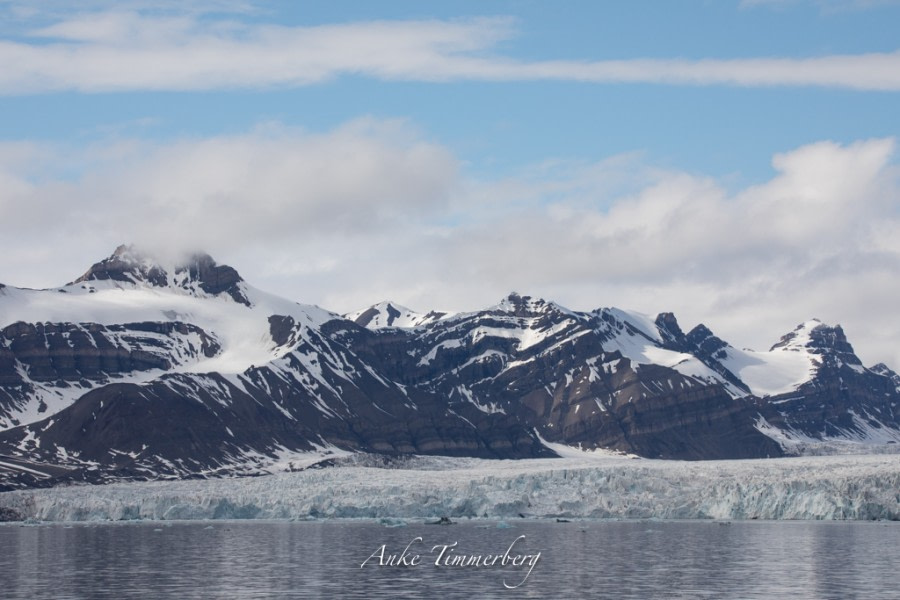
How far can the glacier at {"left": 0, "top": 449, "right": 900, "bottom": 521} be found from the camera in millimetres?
153875

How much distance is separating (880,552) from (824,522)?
191ft

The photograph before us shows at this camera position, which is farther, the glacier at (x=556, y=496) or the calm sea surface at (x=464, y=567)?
the glacier at (x=556, y=496)

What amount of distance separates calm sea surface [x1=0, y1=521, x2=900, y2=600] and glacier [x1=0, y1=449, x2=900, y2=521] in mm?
4215

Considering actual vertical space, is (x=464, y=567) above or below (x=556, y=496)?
below

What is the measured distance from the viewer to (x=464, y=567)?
96250 millimetres

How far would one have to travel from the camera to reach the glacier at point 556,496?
6058 inches

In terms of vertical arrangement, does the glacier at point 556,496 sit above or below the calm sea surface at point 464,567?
above

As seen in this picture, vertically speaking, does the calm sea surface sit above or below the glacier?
below

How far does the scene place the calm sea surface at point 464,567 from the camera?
81375 millimetres

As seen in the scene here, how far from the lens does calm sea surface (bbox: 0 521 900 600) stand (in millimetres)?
81375

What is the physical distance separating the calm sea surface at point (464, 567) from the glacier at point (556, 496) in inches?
166

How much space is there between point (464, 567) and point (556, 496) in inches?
2841

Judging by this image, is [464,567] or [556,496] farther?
[556,496]

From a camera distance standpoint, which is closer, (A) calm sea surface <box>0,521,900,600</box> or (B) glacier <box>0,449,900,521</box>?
(A) calm sea surface <box>0,521,900,600</box>
